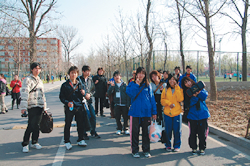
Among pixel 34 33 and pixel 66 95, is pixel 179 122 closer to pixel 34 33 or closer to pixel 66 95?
pixel 66 95

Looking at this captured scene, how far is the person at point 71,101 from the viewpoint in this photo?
478 centimetres

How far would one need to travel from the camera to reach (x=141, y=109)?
14.3 ft

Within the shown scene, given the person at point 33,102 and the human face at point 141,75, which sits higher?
the human face at point 141,75

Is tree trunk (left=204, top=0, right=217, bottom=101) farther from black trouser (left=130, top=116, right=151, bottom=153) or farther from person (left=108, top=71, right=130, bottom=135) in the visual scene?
black trouser (left=130, top=116, right=151, bottom=153)

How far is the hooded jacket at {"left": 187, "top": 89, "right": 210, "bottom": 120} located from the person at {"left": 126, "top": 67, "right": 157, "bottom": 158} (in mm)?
906

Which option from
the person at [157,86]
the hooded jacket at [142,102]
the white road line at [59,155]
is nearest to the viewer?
the white road line at [59,155]

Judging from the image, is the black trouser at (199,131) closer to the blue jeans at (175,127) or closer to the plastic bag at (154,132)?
the blue jeans at (175,127)

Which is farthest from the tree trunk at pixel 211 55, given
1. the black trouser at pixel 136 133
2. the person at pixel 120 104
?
the black trouser at pixel 136 133

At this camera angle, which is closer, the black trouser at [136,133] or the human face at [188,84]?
the black trouser at [136,133]

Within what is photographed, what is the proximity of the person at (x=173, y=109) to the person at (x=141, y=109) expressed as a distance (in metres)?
0.44

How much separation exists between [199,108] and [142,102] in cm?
130

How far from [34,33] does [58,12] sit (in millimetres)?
3986

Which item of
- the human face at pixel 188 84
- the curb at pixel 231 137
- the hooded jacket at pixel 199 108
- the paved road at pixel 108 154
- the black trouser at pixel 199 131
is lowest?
the paved road at pixel 108 154

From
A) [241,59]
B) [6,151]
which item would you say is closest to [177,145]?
[6,151]
